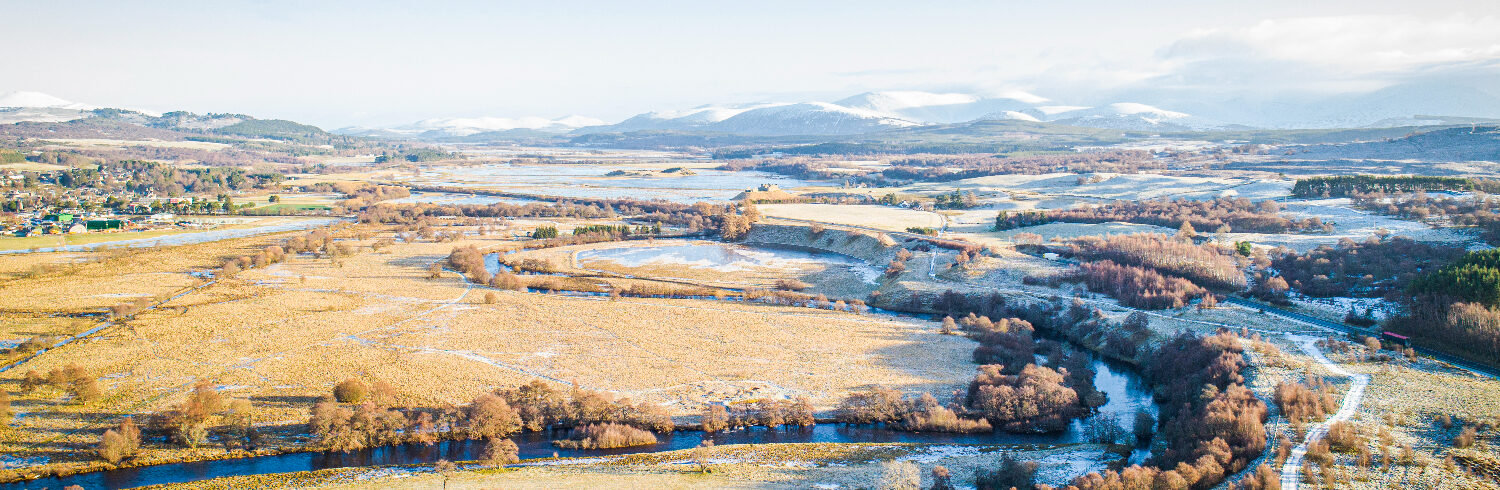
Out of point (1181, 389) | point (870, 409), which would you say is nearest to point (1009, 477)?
point (870, 409)

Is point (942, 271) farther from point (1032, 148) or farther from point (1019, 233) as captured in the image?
point (1032, 148)

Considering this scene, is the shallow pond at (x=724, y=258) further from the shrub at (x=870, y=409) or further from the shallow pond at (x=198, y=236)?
the shallow pond at (x=198, y=236)

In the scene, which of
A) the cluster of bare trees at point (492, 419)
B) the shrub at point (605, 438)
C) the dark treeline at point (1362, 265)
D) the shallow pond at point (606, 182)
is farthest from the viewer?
the shallow pond at point (606, 182)

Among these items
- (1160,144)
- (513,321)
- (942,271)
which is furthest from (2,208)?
(1160,144)

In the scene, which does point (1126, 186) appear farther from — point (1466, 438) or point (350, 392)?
point (350, 392)

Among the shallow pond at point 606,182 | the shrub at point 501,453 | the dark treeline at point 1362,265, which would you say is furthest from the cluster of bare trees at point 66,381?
the shallow pond at point 606,182

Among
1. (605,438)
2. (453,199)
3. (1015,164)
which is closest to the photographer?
(605,438)
